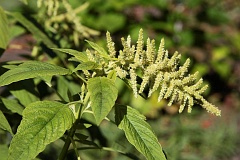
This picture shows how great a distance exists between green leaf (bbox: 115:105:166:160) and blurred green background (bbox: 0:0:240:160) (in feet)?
13.7

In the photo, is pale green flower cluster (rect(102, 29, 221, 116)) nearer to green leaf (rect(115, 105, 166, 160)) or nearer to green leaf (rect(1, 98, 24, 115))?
green leaf (rect(115, 105, 166, 160))

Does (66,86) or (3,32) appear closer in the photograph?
(3,32)

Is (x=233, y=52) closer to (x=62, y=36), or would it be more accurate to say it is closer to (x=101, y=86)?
(x=62, y=36)

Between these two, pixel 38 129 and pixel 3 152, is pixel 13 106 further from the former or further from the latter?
pixel 38 129

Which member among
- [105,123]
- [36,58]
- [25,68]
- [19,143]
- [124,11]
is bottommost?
[19,143]

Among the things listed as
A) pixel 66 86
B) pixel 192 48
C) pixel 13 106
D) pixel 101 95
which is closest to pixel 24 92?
pixel 13 106

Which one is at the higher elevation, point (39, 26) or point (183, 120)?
point (183, 120)

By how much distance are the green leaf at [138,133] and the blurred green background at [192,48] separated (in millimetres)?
4167

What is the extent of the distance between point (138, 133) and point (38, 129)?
0.24 metres

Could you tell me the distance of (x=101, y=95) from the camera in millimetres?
1340

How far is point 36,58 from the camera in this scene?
2.28 metres

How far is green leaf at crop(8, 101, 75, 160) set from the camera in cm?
131

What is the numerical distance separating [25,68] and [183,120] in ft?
16.4

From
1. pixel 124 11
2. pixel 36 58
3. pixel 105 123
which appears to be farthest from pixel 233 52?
pixel 36 58
